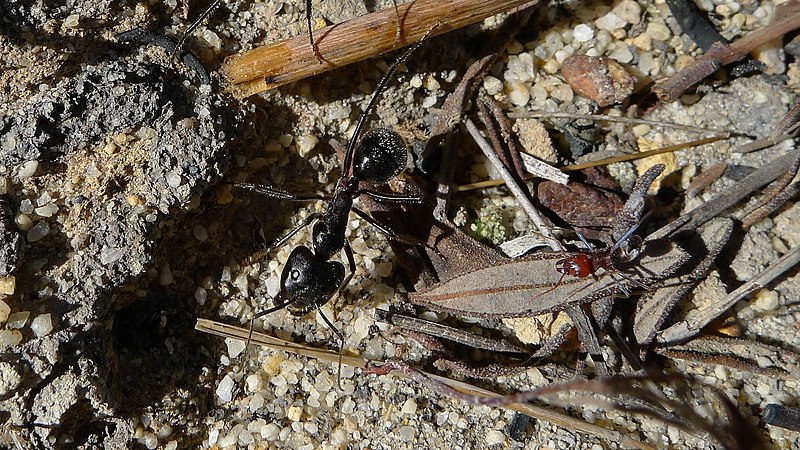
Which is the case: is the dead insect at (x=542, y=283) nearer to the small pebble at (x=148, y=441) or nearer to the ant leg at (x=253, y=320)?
the ant leg at (x=253, y=320)

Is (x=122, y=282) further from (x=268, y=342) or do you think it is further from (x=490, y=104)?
(x=490, y=104)

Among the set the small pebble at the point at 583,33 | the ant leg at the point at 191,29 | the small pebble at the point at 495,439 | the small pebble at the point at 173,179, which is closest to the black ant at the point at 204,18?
the ant leg at the point at 191,29

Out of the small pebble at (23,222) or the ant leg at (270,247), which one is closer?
the small pebble at (23,222)

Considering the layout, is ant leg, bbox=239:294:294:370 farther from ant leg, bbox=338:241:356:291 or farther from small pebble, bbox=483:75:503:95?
small pebble, bbox=483:75:503:95

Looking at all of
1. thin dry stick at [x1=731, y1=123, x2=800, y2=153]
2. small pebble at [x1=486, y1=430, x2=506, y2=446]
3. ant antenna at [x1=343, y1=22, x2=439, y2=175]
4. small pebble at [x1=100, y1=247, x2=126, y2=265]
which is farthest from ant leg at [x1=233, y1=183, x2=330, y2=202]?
thin dry stick at [x1=731, y1=123, x2=800, y2=153]

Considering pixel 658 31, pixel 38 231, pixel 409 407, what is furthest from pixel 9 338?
pixel 658 31


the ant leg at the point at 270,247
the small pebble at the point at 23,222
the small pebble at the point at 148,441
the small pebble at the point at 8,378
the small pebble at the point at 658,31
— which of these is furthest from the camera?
the small pebble at the point at 658,31

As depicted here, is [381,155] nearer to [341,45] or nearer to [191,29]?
[341,45]
